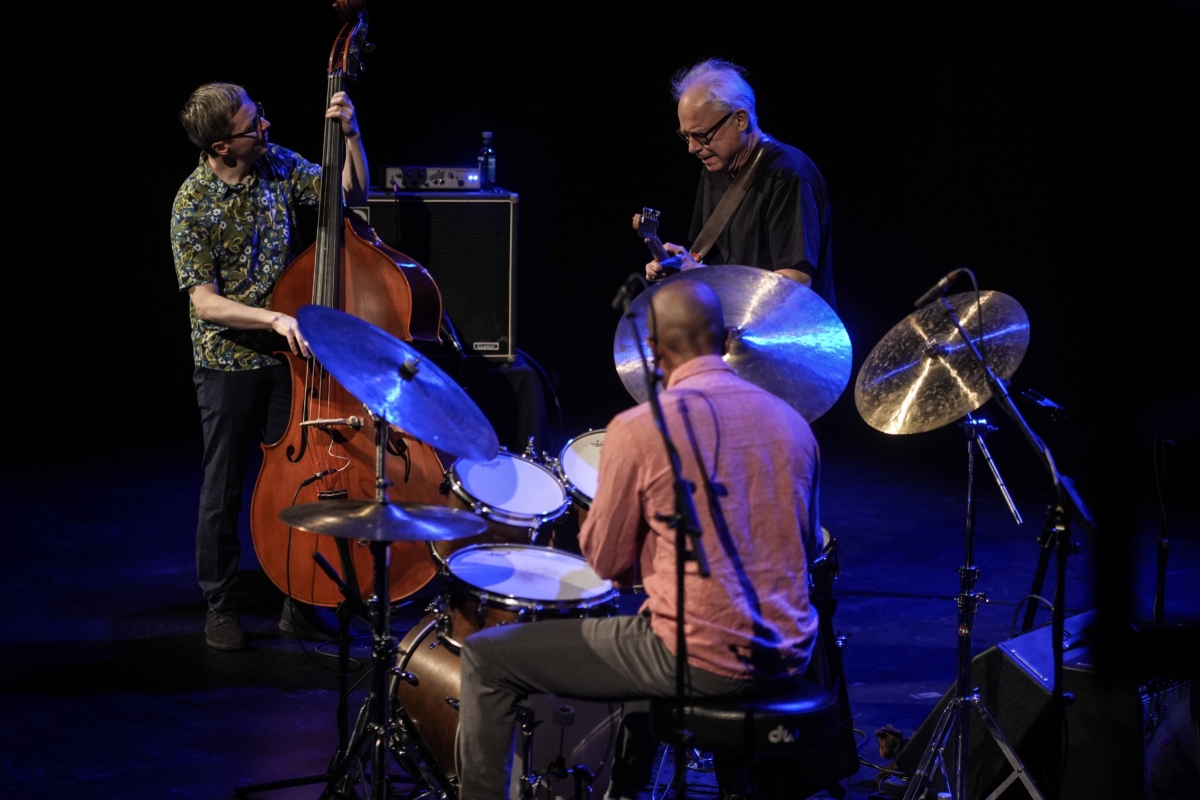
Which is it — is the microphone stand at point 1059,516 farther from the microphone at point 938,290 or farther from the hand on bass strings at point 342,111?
the hand on bass strings at point 342,111

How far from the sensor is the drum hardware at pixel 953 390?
3.30m

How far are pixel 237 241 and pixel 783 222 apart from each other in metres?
2.04

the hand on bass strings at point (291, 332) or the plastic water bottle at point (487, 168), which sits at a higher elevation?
the plastic water bottle at point (487, 168)

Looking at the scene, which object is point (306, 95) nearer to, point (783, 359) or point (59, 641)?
point (59, 641)

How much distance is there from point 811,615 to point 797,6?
6729 millimetres

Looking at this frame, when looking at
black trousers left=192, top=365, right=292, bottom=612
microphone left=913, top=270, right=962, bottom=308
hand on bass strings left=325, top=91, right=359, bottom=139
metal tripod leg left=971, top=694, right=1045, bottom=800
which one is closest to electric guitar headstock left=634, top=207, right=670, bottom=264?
microphone left=913, top=270, right=962, bottom=308

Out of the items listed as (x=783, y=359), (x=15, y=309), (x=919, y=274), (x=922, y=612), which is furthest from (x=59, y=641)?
(x=919, y=274)

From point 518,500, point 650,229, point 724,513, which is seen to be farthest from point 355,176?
point 724,513

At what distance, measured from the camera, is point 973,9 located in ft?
24.7

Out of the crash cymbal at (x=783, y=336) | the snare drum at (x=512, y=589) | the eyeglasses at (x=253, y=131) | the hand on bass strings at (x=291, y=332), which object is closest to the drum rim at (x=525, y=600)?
the snare drum at (x=512, y=589)

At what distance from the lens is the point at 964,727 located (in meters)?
3.35

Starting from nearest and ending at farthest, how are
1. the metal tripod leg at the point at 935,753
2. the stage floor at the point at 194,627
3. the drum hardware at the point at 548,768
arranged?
the drum hardware at the point at 548,768, the metal tripod leg at the point at 935,753, the stage floor at the point at 194,627

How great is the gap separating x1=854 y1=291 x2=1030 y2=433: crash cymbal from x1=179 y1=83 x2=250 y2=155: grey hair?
2496 mm

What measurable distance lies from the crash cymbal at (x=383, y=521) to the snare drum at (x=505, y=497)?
422 mm
